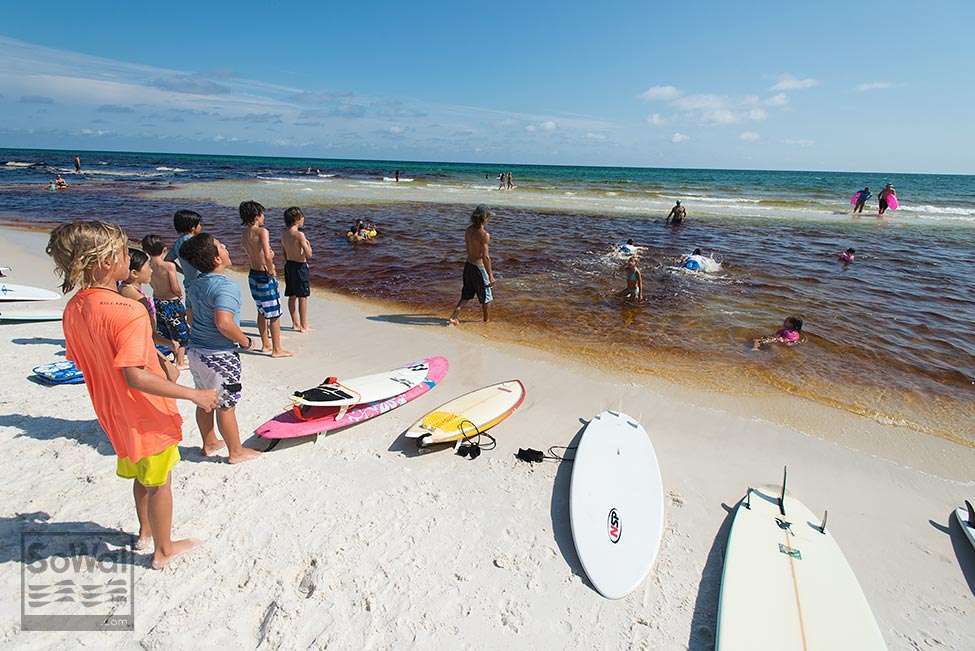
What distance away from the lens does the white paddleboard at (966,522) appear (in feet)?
12.1

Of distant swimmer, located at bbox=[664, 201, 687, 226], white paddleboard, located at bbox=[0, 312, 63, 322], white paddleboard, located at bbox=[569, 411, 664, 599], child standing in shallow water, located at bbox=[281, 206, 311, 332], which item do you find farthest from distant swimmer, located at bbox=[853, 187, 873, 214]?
white paddleboard, located at bbox=[0, 312, 63, 322]

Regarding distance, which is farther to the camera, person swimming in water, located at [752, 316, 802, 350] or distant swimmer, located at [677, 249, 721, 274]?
distant swimmer, located at [677, 249, 721, 274]

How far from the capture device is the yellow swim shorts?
8.55 ft

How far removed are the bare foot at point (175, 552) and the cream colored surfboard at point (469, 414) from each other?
1.83 meters

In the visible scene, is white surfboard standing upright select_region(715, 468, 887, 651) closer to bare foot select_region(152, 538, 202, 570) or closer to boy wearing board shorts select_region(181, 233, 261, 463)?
bare foot select_region(152, 538, 202, 570)

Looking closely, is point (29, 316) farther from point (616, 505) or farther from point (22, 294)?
point (616, 505)

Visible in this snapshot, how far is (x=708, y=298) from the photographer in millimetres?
10602

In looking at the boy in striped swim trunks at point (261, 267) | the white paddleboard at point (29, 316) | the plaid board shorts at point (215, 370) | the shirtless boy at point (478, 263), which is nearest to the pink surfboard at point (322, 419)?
the plaid board shorts at point (215, 370)

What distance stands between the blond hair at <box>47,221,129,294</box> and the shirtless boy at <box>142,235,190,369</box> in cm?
319

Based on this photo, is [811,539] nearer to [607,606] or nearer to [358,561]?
[607,606]

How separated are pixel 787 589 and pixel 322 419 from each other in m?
4.09

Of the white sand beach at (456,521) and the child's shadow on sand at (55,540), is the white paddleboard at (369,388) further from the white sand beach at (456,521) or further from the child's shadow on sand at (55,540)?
the child's shadow on sand at (55,540)

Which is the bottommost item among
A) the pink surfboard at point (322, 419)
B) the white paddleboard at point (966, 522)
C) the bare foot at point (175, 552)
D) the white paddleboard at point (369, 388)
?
the white paddleboard at point (966, 522)

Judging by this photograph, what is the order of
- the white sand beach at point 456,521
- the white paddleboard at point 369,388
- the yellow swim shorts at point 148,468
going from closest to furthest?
the yellow swim shorts at point 148,468 → the white sand beach at point 456,521 → the white paddleboard at point 369,388
